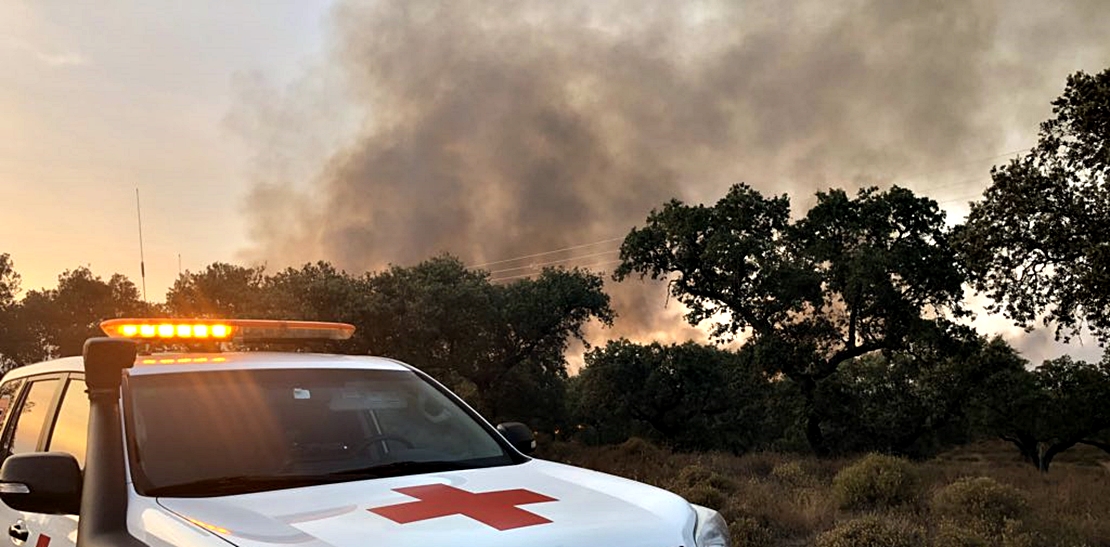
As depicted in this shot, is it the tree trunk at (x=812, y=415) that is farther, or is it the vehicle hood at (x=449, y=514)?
the tree trunk at (x=812, y=415)

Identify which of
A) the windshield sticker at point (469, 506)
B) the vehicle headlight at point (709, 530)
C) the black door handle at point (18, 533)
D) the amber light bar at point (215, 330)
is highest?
the amber light bar at point (215, 330)

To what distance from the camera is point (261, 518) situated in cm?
253

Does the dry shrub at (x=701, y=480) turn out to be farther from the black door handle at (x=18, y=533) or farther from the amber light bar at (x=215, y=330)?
the black door handle at (x=18, y=533)

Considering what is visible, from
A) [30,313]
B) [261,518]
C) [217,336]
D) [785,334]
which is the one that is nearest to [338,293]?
[785,334]

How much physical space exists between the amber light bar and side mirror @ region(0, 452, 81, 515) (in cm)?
112

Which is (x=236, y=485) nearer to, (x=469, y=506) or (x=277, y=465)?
(x=277, y=465)

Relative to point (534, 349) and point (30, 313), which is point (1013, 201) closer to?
point (534, 349)

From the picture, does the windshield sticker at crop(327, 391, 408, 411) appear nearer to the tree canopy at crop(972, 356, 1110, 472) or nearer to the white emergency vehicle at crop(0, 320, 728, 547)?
the white emergency vehicle at crop(0, 320, 728, 547)

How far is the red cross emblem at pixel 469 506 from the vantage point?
248 cm

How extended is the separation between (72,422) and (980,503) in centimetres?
935

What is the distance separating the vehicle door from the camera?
10.9 ft

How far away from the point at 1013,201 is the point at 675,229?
37.5 feet

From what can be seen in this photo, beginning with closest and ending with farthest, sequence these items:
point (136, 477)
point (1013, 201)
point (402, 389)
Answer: point (136, 477), point (402, 389), point (1013, 201)

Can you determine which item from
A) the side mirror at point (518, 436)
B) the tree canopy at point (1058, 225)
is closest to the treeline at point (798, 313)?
the tree canopy at point (1058, 225)
